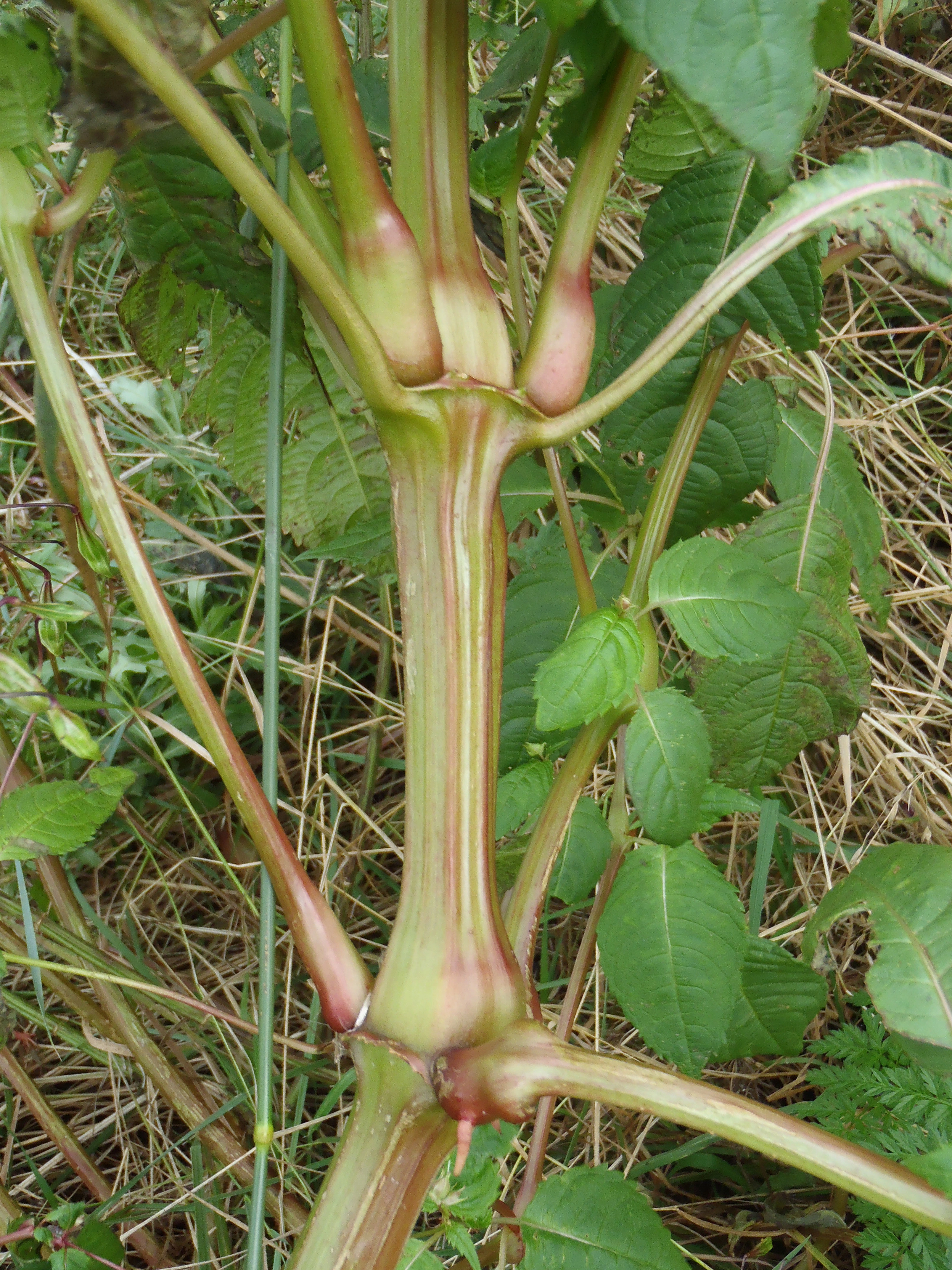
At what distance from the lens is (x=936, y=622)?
64.7 inches

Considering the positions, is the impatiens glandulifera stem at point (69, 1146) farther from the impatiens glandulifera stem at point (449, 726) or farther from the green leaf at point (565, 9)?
the green leaf at point (565, 9)

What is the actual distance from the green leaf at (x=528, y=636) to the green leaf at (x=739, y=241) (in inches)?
12.1

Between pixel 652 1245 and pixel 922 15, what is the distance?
2.08 meters

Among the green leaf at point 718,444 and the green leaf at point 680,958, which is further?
the green leaf at point 718,444

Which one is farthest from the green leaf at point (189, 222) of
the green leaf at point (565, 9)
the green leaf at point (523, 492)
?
the green leaf at point (565, 9)

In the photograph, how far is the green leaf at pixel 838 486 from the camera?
1137mm

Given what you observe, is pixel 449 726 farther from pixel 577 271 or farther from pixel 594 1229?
pixel 594 1229

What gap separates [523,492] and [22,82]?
0.62 m

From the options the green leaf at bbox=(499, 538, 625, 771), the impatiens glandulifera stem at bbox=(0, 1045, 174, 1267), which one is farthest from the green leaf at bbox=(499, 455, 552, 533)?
the impatiens glandulifera stem at bbox=(0, 1045, 174, 1267)

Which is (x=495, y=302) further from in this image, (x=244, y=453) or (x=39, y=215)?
(x=244, y=453)

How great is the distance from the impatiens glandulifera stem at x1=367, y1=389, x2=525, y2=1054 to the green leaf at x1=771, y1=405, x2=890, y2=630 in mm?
574

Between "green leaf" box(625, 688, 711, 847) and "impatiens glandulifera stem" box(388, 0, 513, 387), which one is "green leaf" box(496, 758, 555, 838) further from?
"impatiens glandulifera stem" box(388, 0, 513, 387)

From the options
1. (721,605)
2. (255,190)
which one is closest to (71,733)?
(255,190)

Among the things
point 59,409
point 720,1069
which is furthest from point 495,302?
point 720,1069
